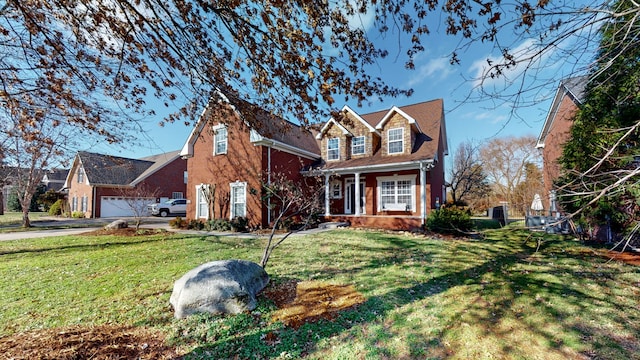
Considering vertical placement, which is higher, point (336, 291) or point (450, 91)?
point (450, 91)

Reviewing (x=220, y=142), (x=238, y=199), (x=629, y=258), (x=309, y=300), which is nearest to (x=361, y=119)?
(x=220, y=142)

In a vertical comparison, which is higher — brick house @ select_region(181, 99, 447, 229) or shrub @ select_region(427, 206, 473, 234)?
brick house @ select_region(181, 99, 447, 229)

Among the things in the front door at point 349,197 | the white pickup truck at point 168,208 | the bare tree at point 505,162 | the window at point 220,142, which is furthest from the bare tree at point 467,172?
the white pickup truck at point 168,208

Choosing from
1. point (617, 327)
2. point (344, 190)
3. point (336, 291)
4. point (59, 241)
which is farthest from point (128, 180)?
point (617, 327)

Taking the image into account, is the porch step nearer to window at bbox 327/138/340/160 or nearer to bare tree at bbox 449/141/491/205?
window at bbox 327/138/340/160

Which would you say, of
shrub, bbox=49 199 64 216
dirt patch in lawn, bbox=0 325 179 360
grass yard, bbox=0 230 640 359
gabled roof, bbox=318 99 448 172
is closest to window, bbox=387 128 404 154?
gabled roof, bbox=318 99 448 172

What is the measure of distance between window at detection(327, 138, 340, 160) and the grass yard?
9447 mm

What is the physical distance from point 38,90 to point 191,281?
13.0 feet

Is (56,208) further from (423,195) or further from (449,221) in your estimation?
(449,221)

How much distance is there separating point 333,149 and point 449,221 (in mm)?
8203

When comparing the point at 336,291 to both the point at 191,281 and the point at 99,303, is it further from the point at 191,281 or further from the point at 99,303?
the point at 99,303

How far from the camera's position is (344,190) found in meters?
17.6

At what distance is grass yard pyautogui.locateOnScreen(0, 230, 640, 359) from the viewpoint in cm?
353

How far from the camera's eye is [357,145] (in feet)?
54.9
